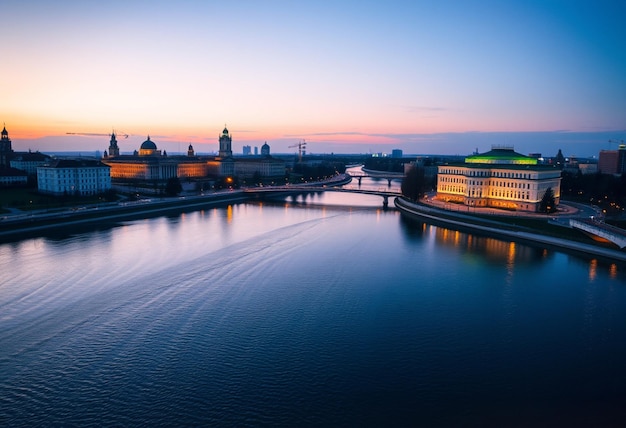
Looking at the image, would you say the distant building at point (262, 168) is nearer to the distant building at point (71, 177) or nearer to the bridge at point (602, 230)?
the distant building at point (71, 177)

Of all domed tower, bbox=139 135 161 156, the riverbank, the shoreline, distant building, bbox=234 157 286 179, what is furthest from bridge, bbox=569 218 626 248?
domed tower, bbox=139 135 161 156

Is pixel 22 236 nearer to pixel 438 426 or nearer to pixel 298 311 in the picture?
pixel 298 311

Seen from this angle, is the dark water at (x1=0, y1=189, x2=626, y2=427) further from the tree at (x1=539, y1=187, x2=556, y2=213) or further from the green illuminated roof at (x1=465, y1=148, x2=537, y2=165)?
the green illuminated roof at (x1=465, y1=148, x2=537, y2=165)

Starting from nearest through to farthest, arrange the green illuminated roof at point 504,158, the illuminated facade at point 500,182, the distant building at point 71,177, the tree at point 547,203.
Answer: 1. the tree at point 547,203
2. the illuminated facade at point 500,182
3. the distant building at point 71,177
4. the green illuminated roof at point 504,158

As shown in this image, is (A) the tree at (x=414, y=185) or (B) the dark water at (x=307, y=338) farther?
(A) the tree at (x=414, y=185)

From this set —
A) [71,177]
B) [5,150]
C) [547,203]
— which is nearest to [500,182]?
[547,203]

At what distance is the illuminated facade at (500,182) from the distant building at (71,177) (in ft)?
87.9

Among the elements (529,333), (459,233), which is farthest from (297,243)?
(529,333)

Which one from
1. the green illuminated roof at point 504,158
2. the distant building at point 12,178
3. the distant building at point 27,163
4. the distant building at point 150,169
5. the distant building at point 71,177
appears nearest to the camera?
the distant building at point 71,177

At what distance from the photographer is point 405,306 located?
1306cm

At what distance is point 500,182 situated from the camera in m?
31.9

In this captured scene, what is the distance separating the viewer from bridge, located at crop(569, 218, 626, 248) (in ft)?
63.1

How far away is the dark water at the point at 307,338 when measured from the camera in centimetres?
816

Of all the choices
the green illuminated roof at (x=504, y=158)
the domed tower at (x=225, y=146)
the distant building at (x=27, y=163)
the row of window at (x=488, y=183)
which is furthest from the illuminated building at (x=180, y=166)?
the green illuminated roof at (x=504, y=158)
